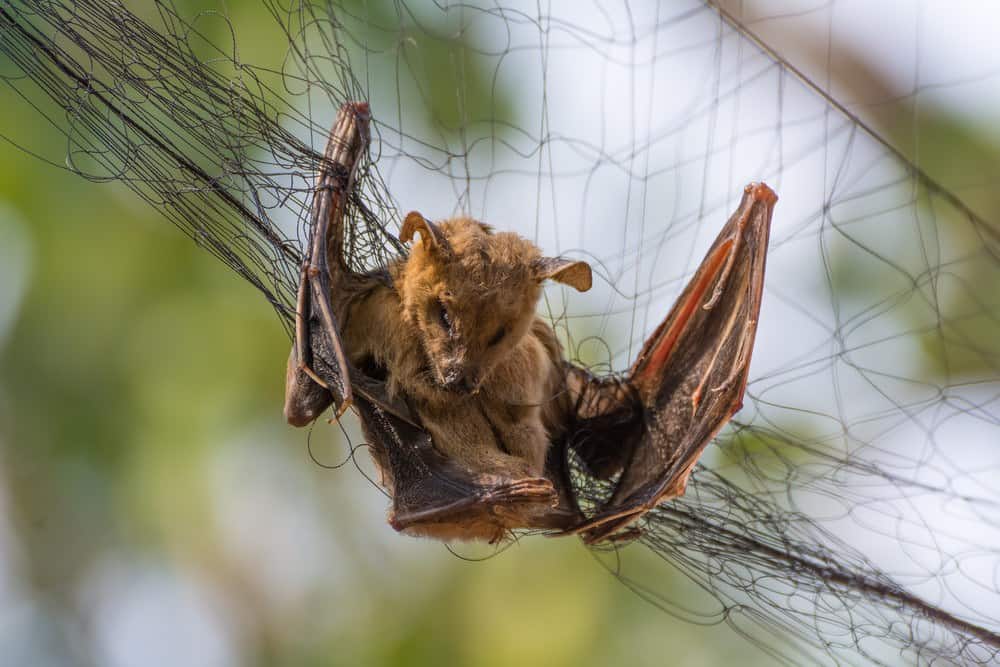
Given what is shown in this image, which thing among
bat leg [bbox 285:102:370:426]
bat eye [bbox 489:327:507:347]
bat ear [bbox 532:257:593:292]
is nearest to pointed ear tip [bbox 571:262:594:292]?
bat ear [bbox 532:257:593:292]

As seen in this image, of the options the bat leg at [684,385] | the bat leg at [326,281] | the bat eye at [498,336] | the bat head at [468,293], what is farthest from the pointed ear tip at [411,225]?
the bat leg at [684,385]

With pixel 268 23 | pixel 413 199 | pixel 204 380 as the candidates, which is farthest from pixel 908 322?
pixel 204 380

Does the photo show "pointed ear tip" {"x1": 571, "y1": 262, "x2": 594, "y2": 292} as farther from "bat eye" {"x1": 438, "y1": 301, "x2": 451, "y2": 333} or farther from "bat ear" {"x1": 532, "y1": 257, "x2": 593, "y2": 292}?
"bat eye" {"x1": 438, "y1": 301, "x2": 451, "y2": 333}

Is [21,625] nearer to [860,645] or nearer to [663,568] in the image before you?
[663,568]

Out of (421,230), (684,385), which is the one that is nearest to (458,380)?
(421,230)

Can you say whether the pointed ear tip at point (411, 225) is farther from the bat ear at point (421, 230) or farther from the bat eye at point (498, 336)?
the bat eye at point (498, 336)

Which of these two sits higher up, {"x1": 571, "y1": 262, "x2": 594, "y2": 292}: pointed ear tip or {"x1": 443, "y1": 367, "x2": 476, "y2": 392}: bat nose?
{"x1": 571, "y1": 262, "x2": 594, "y2": 292}: pointed ear tip

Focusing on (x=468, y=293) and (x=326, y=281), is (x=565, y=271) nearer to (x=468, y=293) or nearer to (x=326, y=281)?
(x=468, y=293)
